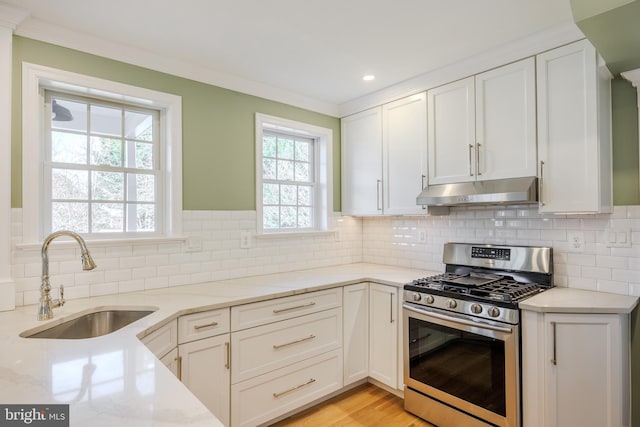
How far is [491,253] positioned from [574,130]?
981 millimetres

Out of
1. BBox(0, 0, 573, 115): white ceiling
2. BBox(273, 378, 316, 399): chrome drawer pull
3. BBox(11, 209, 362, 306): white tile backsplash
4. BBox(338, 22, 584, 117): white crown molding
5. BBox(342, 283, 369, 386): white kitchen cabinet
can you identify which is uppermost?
BBox(0, 0, 573, 115): white ceiling

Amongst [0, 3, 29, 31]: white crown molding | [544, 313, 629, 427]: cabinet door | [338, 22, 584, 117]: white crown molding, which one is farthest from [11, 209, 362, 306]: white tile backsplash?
[544, 313, 629, 427]: cabinet door

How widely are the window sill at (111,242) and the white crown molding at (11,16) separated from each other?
1180mm

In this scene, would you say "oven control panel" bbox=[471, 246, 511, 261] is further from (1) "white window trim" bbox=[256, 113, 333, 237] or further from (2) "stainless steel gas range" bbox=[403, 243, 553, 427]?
(1) "white window trim" bbox=[256, 113, 333, 237]

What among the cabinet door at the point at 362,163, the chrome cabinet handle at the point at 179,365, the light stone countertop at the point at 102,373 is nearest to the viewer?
the light stone countertop at the point at 102,373

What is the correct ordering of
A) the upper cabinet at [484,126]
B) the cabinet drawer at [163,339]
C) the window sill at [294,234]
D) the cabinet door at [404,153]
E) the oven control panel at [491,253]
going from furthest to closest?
the window sill at [294,234] → the cabinet door at [404,153] → the oven control panel at [491,253] → the upper cabinet at [484,126] → the cabinet drawer at [163,339]

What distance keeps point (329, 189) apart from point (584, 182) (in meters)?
2.03

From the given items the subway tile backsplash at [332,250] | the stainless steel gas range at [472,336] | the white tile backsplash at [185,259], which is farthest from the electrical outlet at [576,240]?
the white tile backsplash at [185,259]

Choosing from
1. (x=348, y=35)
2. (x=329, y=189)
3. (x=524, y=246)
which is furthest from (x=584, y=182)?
(x=329, y=189)

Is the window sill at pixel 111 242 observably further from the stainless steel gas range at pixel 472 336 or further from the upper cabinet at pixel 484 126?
the upper cabinet at pixel 484 126

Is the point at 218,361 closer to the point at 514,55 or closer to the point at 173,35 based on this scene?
the point at 173,35

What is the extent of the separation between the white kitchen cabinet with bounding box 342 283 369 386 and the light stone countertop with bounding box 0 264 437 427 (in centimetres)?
97

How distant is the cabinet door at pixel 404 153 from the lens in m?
2.80

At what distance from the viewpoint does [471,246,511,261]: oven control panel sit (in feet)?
8.15
